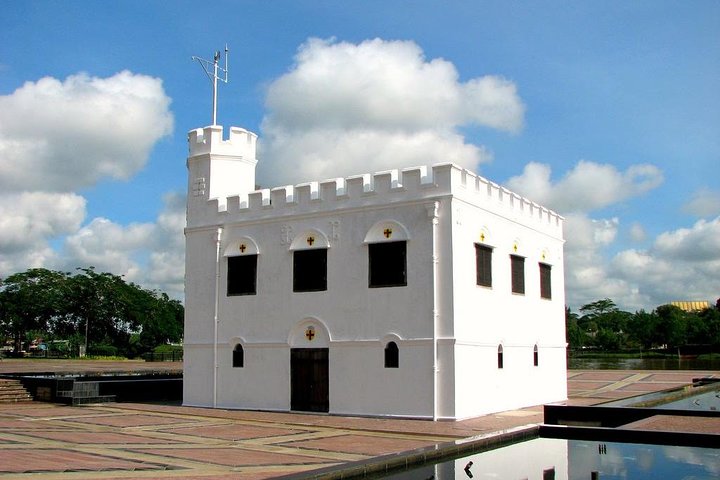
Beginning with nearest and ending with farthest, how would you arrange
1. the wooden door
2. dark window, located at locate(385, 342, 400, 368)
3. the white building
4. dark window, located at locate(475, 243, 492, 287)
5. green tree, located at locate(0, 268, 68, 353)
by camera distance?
1. the white building
2. dark window, located at locate(385, 342, 400, 368)
3. dark window, located at locate(475, 243, 492, 287)
4. the wooden door
5. green tree, located at locate(0, 268, 68, 353)

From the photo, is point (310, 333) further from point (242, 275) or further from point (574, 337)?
point (574, 337)

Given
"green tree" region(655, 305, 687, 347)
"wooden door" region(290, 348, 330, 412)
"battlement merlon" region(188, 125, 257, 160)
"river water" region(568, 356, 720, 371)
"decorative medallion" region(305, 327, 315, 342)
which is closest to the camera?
"wooden door" region(290, 348, 330, 412)

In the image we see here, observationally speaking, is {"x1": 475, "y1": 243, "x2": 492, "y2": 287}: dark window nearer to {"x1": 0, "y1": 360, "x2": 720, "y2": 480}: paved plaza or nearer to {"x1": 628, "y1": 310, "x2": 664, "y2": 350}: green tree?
{"x1": 0, "y1": 360, "x2": 720, "y2": 480}: paved plaza

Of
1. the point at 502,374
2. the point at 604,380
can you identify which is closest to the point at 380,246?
the point at 502,374

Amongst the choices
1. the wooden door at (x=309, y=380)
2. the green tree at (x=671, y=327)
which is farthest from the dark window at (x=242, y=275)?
the green tree at (x=671, y=327)

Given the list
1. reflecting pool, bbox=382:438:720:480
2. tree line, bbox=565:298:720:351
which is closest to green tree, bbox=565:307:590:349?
tree line, bbox=565:298:720:351

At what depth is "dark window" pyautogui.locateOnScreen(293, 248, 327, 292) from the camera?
20.7 metres

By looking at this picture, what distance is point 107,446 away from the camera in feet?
44.9

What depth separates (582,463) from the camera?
12.2 meters

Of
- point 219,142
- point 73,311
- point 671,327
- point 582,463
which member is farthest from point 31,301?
point 671,327

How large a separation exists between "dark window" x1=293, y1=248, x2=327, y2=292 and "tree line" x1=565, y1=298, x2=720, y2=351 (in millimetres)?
56479

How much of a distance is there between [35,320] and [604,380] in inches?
1908

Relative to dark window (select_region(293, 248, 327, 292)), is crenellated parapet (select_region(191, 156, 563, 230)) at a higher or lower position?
higher

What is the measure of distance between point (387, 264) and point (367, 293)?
0.96 metres
